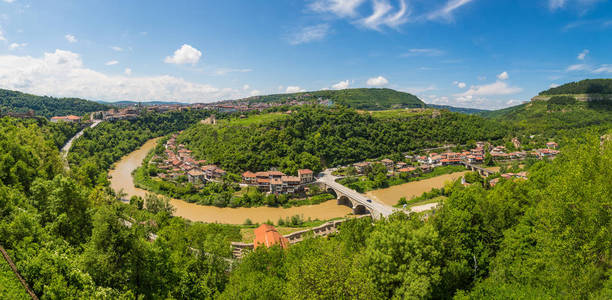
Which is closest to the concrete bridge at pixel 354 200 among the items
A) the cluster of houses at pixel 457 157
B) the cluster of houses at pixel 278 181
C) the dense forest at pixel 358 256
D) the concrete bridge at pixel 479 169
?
the cluster of houses at pixel 278 181

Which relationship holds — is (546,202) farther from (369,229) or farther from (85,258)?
(85,258)

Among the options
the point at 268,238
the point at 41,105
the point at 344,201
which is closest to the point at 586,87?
Answer: the point at 344,201

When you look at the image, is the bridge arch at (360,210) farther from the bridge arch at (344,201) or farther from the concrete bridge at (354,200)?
the bridge arch at (344,201)

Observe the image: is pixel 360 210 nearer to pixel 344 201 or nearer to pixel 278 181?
pixel 344 201

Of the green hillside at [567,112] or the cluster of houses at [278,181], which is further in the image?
the green hillside at [567,112]

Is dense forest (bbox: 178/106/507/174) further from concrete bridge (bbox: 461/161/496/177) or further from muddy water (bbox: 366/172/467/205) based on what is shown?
concrete bridge (bbox: 461/161/496/177)

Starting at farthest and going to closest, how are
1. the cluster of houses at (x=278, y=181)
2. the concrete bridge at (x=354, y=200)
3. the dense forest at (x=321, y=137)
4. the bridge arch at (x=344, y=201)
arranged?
the dense forest at (x=321, y=137) < the cluster of houses at (x=278, y=181) < the bridge arch at (x=344, y=201) < the concrete bridge at (x=354, y=200)

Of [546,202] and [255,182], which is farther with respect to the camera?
[255,182]

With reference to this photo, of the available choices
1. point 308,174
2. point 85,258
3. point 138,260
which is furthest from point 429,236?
point 308,174
